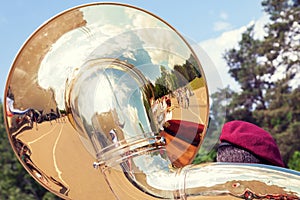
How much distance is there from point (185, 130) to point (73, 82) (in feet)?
0.86

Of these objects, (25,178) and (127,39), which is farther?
(25,178)

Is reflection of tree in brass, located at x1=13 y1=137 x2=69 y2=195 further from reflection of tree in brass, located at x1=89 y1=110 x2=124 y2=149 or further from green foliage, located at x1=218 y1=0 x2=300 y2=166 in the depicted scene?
green foliage, located at x1=218 y1=0 x2=300 y2=166

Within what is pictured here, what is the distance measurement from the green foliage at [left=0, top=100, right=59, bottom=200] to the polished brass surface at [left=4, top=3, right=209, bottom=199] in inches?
748

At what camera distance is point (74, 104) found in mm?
1223

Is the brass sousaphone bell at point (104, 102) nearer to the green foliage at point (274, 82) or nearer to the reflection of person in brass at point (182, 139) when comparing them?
the reflection of person in brass at point (182, 139)

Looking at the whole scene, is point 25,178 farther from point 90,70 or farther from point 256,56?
point 90,70

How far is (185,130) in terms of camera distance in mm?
1237

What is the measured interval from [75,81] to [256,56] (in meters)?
19.6

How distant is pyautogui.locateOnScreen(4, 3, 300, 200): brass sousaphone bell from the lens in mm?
1145

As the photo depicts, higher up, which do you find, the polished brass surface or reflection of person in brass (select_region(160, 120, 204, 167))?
the polished brass surface

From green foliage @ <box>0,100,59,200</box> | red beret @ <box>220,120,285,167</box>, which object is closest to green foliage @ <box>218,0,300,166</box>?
green foliage @ <box>0,100,59,200</box>

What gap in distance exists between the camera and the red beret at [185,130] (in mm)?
1218

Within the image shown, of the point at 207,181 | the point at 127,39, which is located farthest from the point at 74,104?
the point at 207,181

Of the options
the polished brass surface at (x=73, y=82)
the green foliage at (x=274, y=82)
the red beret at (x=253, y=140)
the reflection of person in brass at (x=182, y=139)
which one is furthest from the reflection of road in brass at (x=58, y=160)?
the green foliage at (x=274, y=82)
